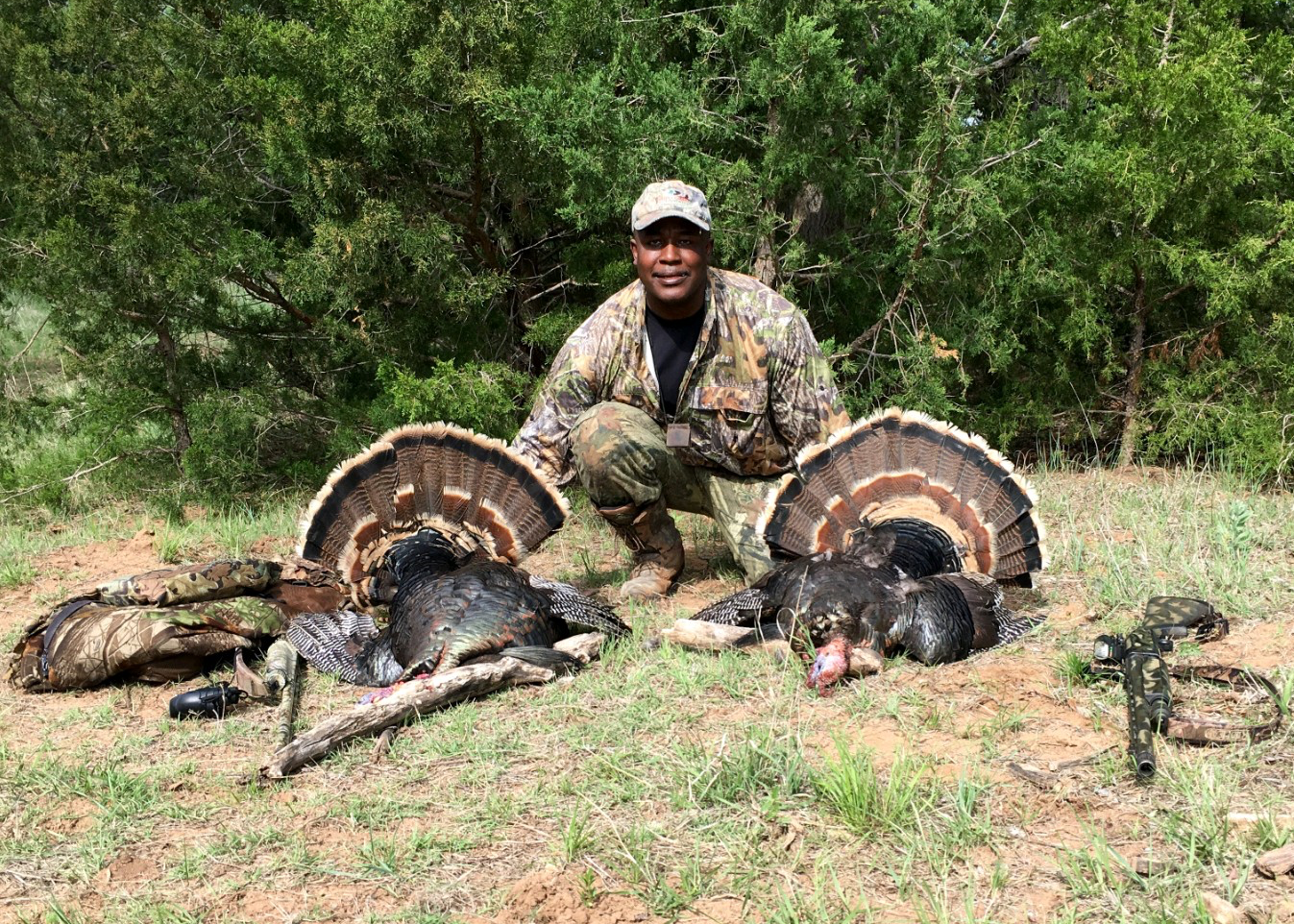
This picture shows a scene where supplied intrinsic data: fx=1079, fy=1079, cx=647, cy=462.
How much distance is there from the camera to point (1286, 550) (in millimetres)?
4680

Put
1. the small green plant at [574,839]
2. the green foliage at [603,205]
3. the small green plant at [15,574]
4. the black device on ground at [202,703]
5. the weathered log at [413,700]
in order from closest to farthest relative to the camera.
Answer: the small green plant at [574,839] < the weathered log at [413,700] < the black device on ground at [202,703] < the small green plant at [15,574] < the green foliage at [603,205]

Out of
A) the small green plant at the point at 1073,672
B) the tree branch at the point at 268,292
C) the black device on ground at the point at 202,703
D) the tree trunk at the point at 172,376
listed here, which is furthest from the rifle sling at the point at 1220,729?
the tree trunk at the point at 172,376

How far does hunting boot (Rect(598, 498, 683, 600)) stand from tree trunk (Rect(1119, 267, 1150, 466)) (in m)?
3.24

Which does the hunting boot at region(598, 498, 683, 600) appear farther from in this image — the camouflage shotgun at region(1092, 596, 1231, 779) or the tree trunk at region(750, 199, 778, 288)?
the camouflage shotgun at region(1092, 596, 1231, 779)

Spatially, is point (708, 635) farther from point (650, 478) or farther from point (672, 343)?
point (672, 343)

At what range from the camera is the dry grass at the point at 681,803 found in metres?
2.43

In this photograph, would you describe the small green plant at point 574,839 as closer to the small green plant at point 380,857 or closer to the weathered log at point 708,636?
the small green plant at point 380,857

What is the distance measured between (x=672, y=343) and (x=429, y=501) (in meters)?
1.29

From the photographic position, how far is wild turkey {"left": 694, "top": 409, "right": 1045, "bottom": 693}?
151 inches

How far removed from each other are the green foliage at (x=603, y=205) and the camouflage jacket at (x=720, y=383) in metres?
1.25

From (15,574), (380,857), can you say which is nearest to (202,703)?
(380,857)

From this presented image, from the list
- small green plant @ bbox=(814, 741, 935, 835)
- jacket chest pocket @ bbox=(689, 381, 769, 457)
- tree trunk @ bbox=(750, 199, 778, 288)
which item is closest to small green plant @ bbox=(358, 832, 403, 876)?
small green plant @ bbox=(814, 741, 935, 835)

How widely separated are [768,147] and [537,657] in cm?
340

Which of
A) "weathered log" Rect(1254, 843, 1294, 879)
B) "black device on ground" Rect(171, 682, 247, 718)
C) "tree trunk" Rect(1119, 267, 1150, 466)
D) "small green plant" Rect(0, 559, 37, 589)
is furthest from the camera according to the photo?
"tree trunk" Rect(1119, 267, 1150, 466)
